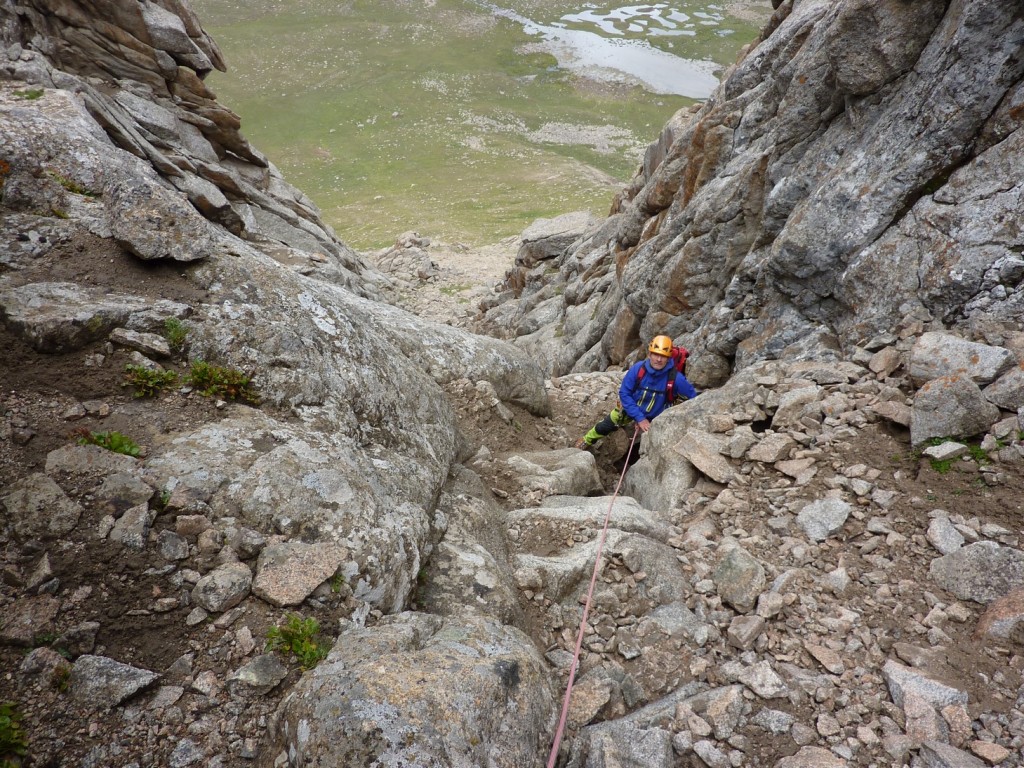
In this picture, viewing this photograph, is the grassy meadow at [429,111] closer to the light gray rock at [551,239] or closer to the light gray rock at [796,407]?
the light gray rock at [551,239]

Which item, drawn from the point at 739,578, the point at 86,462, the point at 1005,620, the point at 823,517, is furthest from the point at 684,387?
the point at 86,462

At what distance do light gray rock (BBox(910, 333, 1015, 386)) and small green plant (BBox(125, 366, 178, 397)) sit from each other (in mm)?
12652

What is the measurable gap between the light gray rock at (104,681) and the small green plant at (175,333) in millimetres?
4453

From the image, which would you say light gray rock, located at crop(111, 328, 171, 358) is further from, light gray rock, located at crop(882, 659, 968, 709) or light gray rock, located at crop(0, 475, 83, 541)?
light gray rock, located at crop(882, 659, 968, 709)

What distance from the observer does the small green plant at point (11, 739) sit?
438 cm

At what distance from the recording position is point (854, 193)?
12484 millimetres

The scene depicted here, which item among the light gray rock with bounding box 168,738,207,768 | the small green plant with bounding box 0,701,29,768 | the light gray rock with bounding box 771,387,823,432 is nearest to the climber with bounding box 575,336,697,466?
the light gray rock with bounding box 771,387,823,432

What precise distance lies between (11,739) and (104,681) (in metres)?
0.67

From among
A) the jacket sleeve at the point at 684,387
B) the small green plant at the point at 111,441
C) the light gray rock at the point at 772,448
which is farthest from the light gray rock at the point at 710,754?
the jacket sleeve at the point at 684,387

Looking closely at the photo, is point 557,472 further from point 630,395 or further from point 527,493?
point 630,395

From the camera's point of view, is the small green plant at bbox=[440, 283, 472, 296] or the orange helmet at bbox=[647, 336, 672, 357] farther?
the small green plant at bbox=[440, 283, 472, 296]

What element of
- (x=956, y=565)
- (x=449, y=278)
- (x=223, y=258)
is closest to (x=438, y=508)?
(x=223, y=258)

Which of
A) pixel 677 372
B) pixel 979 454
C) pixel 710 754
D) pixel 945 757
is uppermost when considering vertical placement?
pixel 979 454

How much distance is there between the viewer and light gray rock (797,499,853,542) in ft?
28.9
